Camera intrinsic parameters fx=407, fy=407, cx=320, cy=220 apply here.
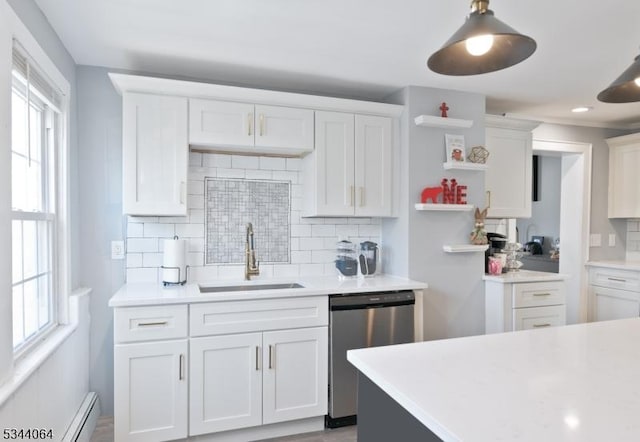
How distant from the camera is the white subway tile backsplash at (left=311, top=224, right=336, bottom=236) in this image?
331 cm

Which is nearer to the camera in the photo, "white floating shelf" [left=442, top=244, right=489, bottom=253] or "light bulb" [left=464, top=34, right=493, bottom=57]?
"light bulb" [left=464, top=34, right=493, bottom=57]

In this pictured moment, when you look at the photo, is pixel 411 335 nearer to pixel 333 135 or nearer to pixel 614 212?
pixel 333 135

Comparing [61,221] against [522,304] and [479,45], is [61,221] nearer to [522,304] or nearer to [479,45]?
[479,45]

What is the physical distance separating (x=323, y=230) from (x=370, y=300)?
81cm

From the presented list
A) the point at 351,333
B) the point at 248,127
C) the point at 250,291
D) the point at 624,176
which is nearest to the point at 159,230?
the point at 250,291

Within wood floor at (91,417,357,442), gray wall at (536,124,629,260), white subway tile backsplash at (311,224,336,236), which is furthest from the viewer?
gray wall at (536,124,629,260)

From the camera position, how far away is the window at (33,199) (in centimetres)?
184

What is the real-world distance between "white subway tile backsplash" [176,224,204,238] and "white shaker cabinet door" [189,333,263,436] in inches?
33.7

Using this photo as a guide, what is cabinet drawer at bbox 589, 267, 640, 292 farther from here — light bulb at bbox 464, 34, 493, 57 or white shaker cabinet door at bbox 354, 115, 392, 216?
light bulb at bbox 464, 34, 493, 57

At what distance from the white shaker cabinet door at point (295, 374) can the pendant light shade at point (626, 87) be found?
1.97 meters

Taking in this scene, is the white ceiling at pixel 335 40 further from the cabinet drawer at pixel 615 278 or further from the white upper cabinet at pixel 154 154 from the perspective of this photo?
the cabinet drawer at pixel 615 278

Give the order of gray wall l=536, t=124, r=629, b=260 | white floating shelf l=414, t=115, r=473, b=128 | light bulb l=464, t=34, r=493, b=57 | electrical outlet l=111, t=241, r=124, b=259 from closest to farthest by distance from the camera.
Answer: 1. light bulb l=464, t=34, r=493, b=57
2. electrical outlet l=111, t=241, r=124, b=259
3. white floating shelf l=414, t=115, r=473, b=128
4. gray wall l=536, t=124, r=629, b=260

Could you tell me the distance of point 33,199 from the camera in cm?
210

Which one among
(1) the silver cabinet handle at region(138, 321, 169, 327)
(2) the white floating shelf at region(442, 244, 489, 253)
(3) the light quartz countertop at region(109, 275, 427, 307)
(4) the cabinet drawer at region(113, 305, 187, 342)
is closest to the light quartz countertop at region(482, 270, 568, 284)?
(2) the white floating shelf at region(442, 244, 489, 253)
